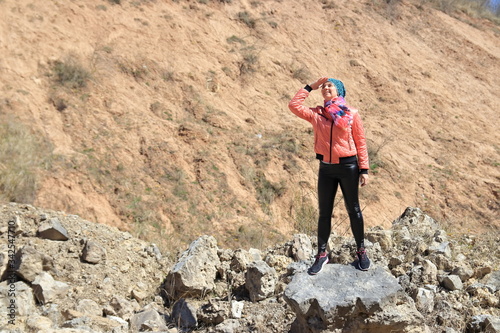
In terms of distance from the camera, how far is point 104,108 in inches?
396

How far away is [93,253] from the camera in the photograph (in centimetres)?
480

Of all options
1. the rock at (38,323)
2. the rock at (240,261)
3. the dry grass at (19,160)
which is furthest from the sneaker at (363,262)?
the dry grass at (19,160)

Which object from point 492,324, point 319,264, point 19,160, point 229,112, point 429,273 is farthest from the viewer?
point 229,112

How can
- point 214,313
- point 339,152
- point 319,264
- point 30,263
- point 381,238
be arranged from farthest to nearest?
point 381,238 → point 30,263 → point 214,313 → point 319,264 → point 339,152

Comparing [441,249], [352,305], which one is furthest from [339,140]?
[441,249]

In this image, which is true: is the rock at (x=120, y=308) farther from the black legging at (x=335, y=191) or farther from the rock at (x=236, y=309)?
the black legging at (x=335, y=191)

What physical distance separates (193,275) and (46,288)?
4.45 ft

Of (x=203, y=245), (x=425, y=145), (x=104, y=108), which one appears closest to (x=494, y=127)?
(x=425, y=145)

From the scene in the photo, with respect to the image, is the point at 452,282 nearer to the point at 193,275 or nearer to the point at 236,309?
the point at 236,309

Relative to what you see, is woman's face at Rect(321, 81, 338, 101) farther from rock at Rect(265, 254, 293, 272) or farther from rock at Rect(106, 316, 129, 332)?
rock at Rect(106, 316, 129, 332)

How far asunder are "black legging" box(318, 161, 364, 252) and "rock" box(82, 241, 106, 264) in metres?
2.41

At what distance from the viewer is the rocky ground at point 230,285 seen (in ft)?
11.4

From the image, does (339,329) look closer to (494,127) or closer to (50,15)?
(50,15)

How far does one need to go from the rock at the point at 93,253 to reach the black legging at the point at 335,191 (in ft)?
7.91
